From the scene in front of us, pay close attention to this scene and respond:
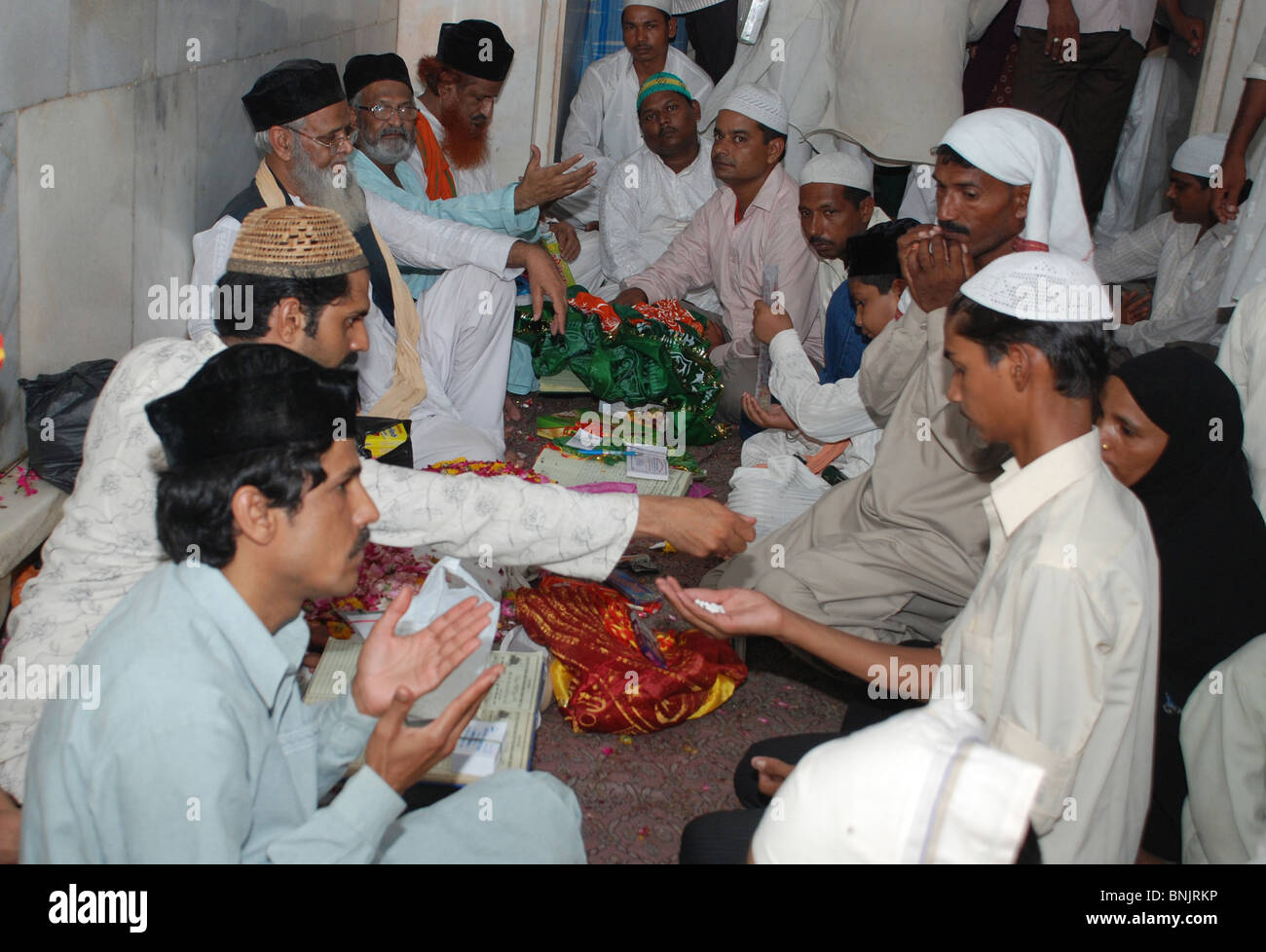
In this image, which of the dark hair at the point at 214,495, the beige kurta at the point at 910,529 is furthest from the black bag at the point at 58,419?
the beige kurta at the point at 910,529

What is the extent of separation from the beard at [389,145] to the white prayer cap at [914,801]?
4.92m

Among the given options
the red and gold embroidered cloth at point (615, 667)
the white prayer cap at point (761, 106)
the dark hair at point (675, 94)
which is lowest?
the red and gold embroidered cloth at point (615, 667)

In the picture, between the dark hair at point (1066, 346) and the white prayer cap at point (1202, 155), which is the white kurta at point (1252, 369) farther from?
the white prayer cap at point (1202, 155)

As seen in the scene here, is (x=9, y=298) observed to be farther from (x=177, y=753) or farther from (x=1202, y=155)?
(x=1202, y=155)

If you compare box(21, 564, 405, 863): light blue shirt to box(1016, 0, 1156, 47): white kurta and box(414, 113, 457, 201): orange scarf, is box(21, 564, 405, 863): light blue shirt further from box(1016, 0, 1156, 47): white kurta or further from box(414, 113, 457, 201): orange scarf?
box(1016, 0, 1156, 47): white kurta

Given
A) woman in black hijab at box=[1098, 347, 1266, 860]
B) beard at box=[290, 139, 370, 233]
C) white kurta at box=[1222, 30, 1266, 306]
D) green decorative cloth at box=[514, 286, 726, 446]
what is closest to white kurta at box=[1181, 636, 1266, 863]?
woman in black hijab at box=[1098, 347, 1266, 860]

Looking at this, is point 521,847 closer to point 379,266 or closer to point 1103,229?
point 379,266

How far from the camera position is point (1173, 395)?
2.95m

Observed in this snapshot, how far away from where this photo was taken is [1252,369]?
3443 millimetres

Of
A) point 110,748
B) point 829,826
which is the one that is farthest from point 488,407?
point 829,826

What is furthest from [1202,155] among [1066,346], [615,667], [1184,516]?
[615,667]

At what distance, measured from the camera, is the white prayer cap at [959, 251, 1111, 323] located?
2.27 meters

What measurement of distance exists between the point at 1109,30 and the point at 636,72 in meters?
3.01

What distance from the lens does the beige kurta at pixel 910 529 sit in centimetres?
338
